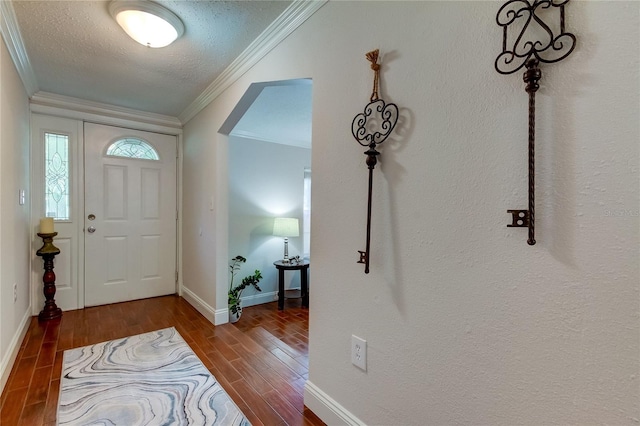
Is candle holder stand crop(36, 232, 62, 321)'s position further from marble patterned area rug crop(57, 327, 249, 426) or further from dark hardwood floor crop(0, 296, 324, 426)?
marble patterned area rug crop(57, 327, 249, 426)

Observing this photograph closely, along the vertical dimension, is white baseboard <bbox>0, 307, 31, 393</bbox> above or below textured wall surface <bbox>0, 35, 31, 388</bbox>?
below

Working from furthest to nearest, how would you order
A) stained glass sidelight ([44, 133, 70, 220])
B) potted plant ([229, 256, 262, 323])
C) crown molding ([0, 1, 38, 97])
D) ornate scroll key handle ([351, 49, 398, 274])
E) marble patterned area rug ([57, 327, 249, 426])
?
stained glass sidelight ([44, 133, 70, 220]) < potted plant ([229, 256, 262, 323]) < crown molding ([0, 1, 38, 97]) < marble patterned area rug ([57, 327, 249, 426]) < ornate scroll key handle ([351, 49, 398, 274])

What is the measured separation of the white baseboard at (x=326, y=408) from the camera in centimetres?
141

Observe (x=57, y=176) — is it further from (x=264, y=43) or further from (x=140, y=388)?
(x=264, y=43)

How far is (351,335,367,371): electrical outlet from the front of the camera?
134cm

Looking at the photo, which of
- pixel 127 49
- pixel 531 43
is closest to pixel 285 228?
pixel 127 49

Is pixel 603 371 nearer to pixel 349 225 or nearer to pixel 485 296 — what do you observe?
pixel 485 296

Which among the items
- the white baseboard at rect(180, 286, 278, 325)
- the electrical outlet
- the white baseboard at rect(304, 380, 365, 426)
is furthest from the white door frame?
the electrical outlet

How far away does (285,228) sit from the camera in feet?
12.1

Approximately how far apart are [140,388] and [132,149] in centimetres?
274

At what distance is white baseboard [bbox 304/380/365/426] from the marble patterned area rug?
345mm

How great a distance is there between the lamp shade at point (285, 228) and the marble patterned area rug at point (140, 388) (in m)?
1.64

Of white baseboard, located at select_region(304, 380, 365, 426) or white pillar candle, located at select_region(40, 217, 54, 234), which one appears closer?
white baseboard, located at select_region(304, 380, 365, 426)

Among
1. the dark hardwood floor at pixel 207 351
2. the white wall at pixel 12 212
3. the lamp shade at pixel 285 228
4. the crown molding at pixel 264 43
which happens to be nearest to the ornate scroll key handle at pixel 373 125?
the crown molding at pixel 264 43
